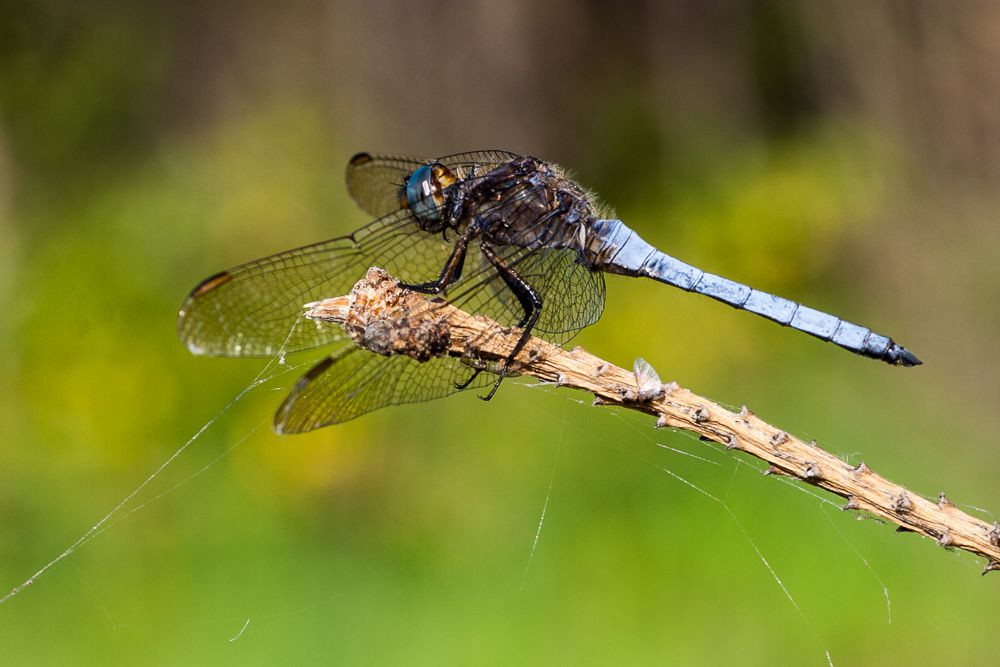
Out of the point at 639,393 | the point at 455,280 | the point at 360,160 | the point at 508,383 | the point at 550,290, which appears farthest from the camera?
the point at 508,383

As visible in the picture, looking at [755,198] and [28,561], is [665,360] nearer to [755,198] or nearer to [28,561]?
[755,198]

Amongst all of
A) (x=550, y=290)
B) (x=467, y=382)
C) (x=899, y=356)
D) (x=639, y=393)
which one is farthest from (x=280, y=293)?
(x=899, y=356)

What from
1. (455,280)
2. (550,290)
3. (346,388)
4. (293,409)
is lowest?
(293,409)

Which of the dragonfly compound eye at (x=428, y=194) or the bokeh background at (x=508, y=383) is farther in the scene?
the bokeh background at (x=508, y=383)

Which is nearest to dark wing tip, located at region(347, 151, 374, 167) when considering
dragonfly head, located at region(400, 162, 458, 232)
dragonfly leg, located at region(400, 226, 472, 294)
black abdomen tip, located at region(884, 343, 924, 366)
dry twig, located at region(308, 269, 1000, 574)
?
dragonfly head, located at region(400, 162, 458, 232)

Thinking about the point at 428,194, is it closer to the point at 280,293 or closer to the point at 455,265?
the point at 455,265

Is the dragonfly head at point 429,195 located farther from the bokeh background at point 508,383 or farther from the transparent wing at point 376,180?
the bokeh background at point 508,383

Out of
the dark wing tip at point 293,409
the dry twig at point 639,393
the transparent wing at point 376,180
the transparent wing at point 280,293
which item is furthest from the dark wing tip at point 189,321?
the transparent wing at point 376,180

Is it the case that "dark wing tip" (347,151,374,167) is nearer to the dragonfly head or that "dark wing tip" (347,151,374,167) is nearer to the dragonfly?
the dragonfly
